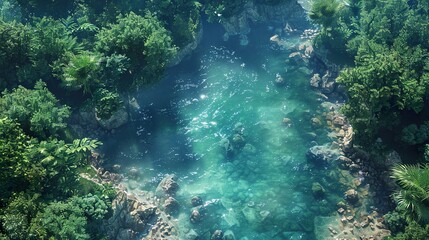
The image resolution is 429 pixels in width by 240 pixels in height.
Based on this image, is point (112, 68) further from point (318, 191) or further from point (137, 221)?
point (318, 191)

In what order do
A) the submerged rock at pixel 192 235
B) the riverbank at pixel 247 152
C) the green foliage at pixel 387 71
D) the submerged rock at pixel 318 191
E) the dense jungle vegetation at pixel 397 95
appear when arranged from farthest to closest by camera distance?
the submerged rock at pixel 318 191
the riverbank at pixel 247 152
the green foliage at pixel 387 71
the submerged rock at pixel 192 235
the dense jungle vegetation at pixel 397 95

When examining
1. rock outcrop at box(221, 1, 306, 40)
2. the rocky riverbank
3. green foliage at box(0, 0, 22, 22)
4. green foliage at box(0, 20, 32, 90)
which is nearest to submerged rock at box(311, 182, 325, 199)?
the rocky riverbank

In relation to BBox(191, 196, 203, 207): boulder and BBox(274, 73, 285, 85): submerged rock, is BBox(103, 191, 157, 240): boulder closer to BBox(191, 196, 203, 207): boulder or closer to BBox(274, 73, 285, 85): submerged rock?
BBox(191, 196, 203, 207): boulder

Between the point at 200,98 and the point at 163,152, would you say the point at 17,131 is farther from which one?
the point at 200,98

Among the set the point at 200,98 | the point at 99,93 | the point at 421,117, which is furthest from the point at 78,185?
the point at 421,117

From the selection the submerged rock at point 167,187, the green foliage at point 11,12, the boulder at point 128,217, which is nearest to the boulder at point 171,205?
the submerged rock at point 167,187

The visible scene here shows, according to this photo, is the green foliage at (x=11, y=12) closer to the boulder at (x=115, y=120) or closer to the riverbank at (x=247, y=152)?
the boulder at (x=115, y=120)
